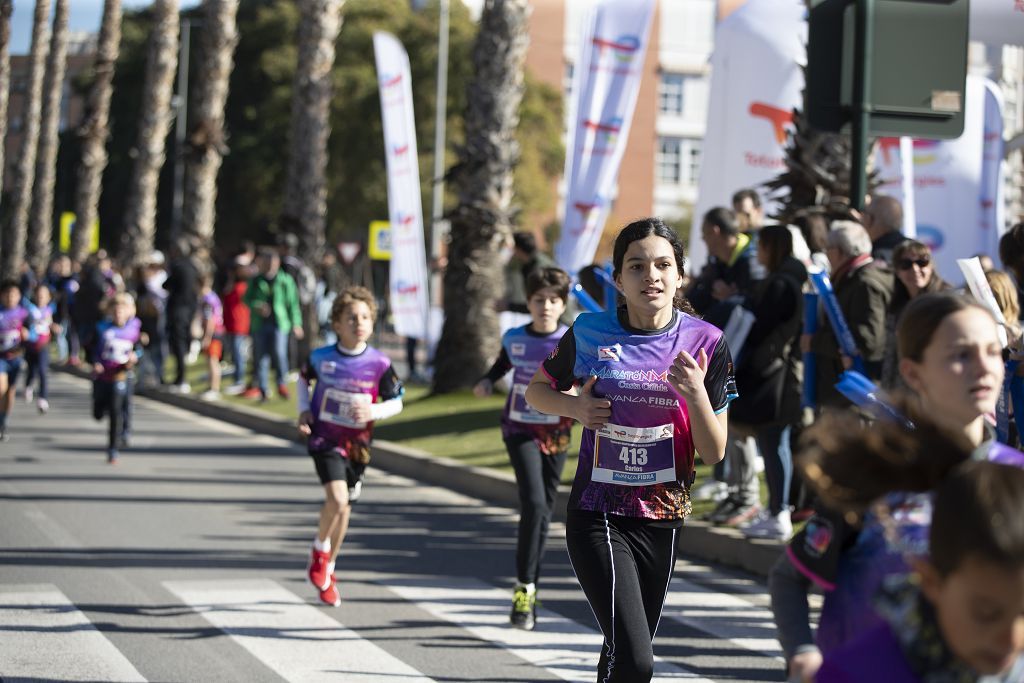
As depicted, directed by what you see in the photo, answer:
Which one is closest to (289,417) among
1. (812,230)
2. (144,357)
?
(144,357)

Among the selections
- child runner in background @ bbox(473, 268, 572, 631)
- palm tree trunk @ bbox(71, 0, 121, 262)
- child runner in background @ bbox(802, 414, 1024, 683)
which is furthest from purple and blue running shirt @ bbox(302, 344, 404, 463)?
palm tree trunk @ bbox(71, 0, 121, 262)

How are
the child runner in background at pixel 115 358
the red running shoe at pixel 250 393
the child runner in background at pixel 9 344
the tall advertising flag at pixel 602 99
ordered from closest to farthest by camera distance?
1. the child runner in background at pixel 115 358
2. the child runner in background at pixel 9 344
3. the tall advertising flag at pixel 602 99
4. the red running shoe at pixel 250 393

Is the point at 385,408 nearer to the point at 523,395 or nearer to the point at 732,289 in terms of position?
the point at 523,395

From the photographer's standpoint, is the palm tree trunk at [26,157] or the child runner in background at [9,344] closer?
the child runner in background at [9,344]

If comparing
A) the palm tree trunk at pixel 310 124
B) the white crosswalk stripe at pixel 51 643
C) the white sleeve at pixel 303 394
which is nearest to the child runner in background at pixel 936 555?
the white crosswalk stripe at pixel 51 643

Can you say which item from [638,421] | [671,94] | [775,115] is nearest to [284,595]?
[638,421]

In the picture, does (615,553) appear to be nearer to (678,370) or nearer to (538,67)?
(678,370)

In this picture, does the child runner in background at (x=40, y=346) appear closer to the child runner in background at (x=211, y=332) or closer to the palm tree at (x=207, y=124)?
the child runner in background at (x=211, y=332)

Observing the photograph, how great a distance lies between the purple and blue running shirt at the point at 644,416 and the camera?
491 centimetres

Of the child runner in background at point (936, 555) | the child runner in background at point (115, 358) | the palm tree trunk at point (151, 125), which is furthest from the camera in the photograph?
the palm tree trunk at point (151, 125)

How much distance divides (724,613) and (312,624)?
83.2 inches

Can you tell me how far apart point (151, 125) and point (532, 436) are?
24.2m

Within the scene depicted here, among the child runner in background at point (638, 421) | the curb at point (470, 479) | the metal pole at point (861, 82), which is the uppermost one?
the metal pole at point (861, 82)

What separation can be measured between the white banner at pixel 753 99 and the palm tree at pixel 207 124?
456 inches
